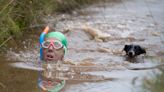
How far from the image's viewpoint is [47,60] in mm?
8836

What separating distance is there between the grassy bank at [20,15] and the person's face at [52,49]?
66 centimetres

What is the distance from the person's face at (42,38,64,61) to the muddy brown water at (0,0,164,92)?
525mm

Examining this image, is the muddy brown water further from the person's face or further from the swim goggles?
the swim goggles

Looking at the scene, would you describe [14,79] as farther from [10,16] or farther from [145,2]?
[145,2]

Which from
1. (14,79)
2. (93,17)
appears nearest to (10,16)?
(14,79)

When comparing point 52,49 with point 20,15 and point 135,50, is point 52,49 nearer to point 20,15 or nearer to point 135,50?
point 20,15

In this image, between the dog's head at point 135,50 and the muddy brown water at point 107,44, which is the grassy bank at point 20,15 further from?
the dog's head at point 135,50

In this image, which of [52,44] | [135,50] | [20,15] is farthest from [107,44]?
[52,44]

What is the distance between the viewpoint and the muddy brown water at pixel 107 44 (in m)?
7.38

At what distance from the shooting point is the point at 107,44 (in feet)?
38.3

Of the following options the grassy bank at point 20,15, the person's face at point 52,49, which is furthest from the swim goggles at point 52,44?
the grassy bank at point 20,15

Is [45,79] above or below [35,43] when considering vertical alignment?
above

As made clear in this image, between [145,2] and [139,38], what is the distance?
545 centimetres

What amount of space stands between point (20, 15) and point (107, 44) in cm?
254
